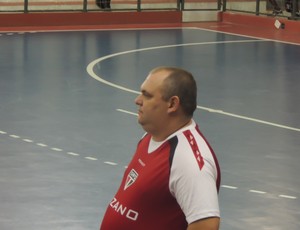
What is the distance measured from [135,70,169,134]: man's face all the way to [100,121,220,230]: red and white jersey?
102mm

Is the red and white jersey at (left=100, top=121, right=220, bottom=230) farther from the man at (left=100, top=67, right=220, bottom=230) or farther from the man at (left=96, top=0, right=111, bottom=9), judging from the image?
the man at (left=96, top=0, right=111, bottom=9)

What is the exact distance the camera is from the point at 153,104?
4.12m

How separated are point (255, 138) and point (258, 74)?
5.82 m

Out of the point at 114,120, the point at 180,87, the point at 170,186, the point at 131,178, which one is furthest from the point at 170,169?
the point at 114,120

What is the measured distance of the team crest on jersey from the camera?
4227 mm

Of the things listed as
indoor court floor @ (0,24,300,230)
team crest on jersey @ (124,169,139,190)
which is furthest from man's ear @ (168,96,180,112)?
indoor court floor @ (0,24,300,230)

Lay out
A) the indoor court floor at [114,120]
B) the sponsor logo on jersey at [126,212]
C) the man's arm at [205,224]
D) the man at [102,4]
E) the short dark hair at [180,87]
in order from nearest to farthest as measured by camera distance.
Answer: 1. the man's arm at [205,224]
2. the short dark hair at [180,87]
3. the sponsor logo on jersey at [126,212]
4. the indoor court floor at [114,120]
5. the man at [102,4]

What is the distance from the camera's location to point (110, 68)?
18.7 meters

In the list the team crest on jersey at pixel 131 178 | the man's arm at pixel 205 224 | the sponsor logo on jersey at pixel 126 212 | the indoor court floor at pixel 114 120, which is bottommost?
the indoor court floor at pixel 114 120

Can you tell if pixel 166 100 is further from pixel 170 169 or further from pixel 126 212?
pixel 126 212

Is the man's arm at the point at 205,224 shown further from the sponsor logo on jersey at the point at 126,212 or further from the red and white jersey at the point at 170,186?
the sponsor logo on jersey at the point at 126,212

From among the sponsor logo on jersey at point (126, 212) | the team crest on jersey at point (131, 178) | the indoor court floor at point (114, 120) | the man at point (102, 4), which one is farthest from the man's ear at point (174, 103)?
the man at point (102, 4)

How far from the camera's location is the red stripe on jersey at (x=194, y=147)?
159 inches

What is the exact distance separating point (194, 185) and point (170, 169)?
165 mm
